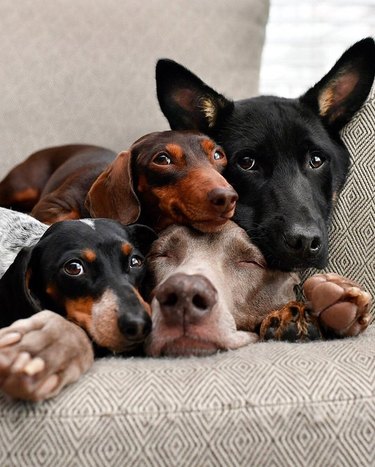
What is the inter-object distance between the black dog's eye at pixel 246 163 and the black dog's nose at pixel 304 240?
385mm

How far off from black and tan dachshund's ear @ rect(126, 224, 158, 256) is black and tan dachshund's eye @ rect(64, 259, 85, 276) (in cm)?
37

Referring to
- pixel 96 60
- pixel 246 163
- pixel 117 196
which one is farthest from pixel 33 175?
pixel 246 163

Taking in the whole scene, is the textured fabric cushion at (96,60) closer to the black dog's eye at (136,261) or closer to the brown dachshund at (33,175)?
the brown dachshund at (33,175)

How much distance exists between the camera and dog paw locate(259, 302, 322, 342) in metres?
2.04

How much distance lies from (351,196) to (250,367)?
1060mm

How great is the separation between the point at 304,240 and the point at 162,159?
2.28 feet

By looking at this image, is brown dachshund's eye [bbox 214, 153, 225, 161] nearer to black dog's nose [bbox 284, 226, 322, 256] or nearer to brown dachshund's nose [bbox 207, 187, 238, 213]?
brown dachshund's nose [bbox 207, 187, 238, 213]

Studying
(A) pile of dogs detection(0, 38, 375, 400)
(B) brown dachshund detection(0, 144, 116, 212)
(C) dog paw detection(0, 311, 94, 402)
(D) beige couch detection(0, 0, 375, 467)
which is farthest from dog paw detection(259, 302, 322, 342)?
(B) brown dachshund detection(0, 144, 116, 212)

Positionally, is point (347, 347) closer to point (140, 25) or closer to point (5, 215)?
point (5, 215)

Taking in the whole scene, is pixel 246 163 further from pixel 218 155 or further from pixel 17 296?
pixel 17 296

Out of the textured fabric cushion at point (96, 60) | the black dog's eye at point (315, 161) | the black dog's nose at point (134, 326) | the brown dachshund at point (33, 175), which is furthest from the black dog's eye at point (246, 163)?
the brown dachshund at point (33, 175)

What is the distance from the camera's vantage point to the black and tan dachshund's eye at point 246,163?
245 cm

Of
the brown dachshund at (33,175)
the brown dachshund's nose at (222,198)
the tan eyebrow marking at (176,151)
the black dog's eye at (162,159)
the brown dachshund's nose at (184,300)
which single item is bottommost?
the brown dachshund at (33,175)

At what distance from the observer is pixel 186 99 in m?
2.71
